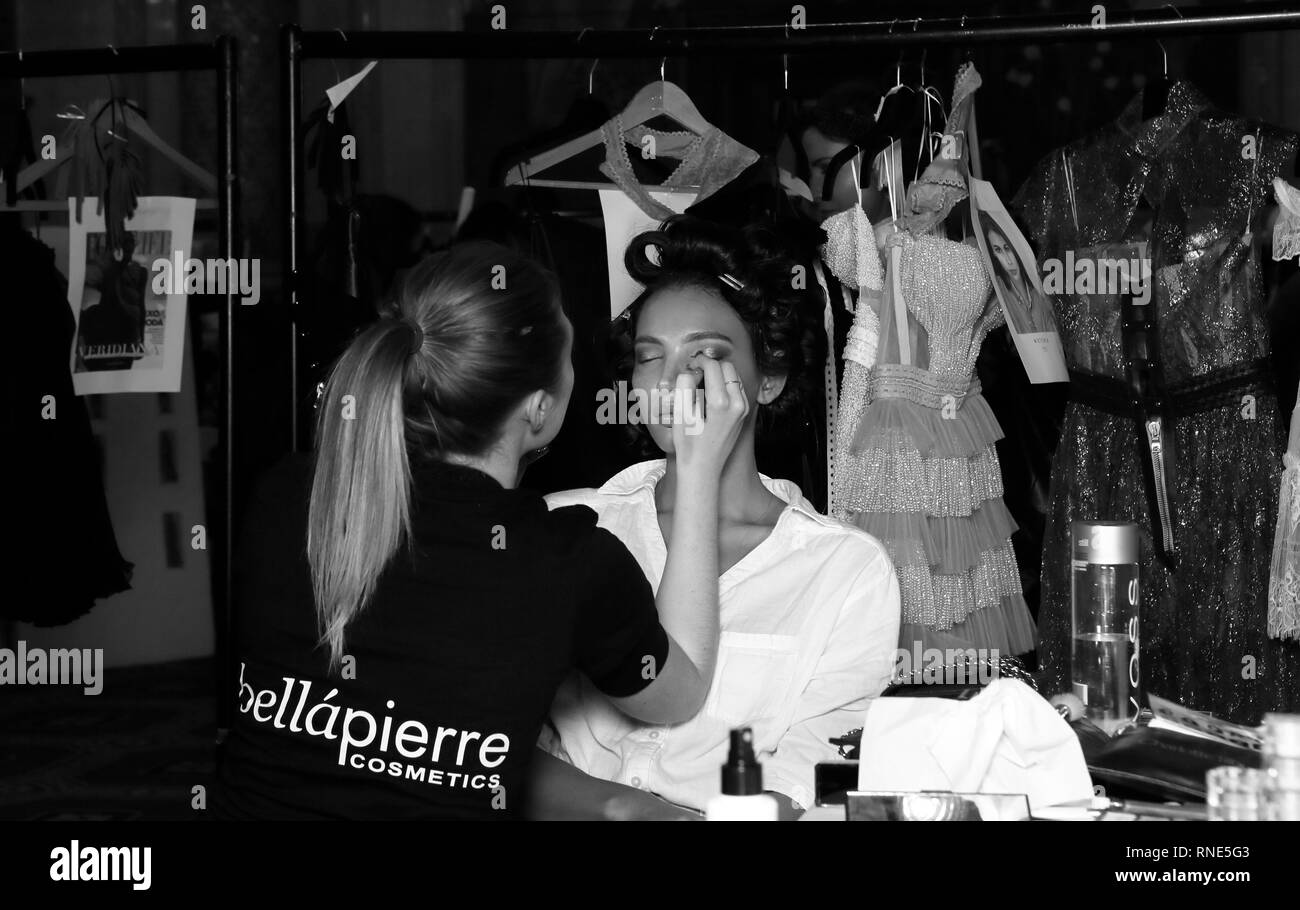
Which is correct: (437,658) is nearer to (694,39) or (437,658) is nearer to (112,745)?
(694,39)

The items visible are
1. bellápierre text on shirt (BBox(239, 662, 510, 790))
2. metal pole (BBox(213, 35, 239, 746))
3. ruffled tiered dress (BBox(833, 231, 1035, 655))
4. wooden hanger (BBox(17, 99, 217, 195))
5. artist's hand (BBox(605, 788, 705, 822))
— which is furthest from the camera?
wooden hanger (BBox(17, 99, 217, 195))

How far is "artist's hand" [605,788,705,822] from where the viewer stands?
1.89 m

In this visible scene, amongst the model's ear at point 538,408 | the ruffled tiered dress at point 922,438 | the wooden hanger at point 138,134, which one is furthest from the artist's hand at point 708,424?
the wooden hanger at point 138,134

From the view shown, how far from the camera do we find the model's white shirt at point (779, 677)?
207cm

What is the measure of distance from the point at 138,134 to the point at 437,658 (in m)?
2.22

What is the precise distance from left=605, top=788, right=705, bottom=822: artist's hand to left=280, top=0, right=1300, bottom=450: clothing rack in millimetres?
1061

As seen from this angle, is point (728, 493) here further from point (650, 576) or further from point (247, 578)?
point (247, 578)

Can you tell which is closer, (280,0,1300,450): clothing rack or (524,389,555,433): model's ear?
(524,389,555,433): model's ear

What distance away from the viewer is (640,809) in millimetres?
1915

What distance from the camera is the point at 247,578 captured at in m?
1.79

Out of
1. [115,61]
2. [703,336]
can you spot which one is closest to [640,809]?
[703,336]

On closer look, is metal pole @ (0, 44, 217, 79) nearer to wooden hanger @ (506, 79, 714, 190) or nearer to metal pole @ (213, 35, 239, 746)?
metal pole @ (213, 35, 239, 746)

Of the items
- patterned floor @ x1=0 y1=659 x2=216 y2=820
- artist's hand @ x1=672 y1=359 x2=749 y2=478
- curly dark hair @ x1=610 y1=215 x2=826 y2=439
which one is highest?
curly dark hair @ x1=610 y1=215 x2=826 y2=439

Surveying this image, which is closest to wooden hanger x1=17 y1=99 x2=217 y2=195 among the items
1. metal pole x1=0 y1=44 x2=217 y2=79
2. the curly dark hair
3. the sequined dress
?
metal pole x1=0 y1=44 x2=217 y2=79
